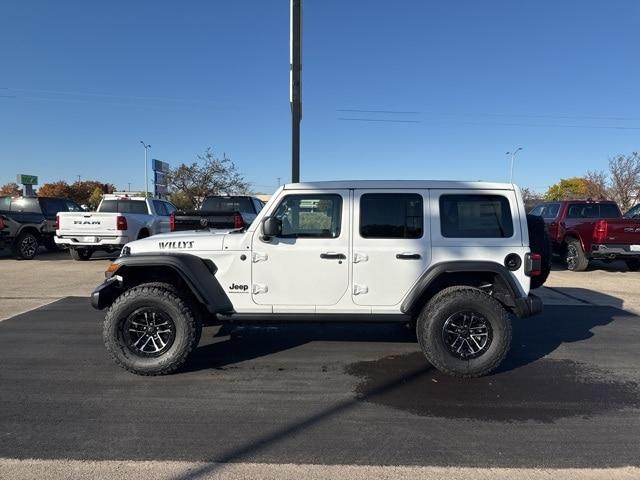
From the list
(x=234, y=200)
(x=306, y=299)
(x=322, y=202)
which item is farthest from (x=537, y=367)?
(x=234, y=200)

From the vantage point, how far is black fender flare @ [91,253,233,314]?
460 centimetres

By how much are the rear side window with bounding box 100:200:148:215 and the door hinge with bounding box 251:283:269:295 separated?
1057 centimetres

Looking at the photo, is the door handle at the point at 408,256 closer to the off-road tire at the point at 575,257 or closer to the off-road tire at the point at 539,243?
the off-road tire at the point at 539,243

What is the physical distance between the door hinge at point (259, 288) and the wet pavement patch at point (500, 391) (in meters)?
1.17

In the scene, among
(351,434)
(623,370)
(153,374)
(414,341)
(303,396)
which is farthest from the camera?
(414,341)

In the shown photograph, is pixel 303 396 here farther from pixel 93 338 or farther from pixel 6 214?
pixel 6 214

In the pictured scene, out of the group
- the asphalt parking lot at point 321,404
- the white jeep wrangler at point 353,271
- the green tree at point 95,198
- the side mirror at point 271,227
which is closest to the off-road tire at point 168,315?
the white jeep wrangler at point 353,271

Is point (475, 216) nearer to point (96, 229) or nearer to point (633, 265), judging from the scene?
point (96, 229)

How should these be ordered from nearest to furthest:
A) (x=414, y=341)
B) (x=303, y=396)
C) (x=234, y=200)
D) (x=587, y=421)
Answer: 1. (x=587, y=421)
2. (x=303, y=396)
3. (x=414, y=341)
4. (x=234, y=200)

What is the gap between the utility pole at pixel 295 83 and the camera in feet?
36.6

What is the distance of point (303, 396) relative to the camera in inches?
164

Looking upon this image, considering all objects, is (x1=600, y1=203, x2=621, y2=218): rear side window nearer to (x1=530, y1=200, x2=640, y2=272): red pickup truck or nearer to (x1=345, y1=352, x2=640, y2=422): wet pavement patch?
(x1=530, y1=200, x2=640, y2=272): red pickup truck

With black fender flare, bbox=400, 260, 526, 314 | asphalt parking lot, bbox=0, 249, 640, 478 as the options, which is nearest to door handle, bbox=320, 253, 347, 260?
black fender flare, bbox=400, 260, 526, 314

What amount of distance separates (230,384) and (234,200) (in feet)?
30.1
